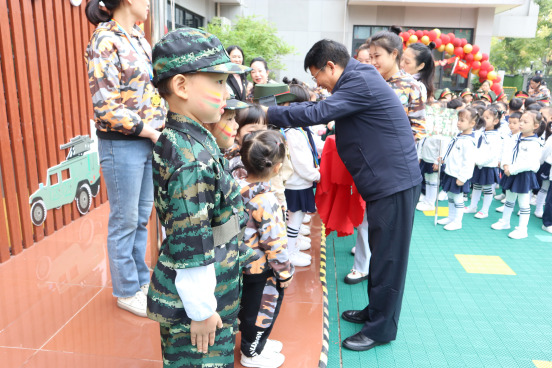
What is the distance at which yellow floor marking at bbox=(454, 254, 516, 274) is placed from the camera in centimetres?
368

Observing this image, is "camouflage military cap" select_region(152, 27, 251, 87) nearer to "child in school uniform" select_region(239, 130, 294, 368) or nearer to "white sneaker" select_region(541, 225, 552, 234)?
"child in school uniform" select_region(239, 130, 294, 368)

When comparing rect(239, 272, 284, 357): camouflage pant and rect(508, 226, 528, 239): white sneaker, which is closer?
rect(239, 272, 284, 357): camouflage pant

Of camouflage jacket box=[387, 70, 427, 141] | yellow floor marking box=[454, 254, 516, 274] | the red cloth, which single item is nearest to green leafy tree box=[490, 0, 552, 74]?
yellow floor marking box=[454, 254, 516, 274]

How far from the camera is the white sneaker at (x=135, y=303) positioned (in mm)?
2589

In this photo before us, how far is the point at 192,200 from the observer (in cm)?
128

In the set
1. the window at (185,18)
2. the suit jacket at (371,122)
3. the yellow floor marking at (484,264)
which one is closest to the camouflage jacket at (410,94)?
the suit jacket at (371,122)

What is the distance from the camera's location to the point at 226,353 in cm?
156

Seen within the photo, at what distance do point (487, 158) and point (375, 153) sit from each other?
3429 millimetres

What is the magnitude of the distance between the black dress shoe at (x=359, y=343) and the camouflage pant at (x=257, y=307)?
0.57 m

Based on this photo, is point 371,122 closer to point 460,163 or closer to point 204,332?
point 204,332

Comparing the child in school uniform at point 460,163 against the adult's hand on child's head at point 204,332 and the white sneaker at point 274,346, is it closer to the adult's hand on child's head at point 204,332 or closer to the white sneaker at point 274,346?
the white sneaker at point 274,346

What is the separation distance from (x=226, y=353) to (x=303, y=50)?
15181 millimetres

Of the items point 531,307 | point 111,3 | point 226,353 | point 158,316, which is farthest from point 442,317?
point 111,3

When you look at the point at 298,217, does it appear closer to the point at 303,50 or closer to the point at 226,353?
the point at 226,353
